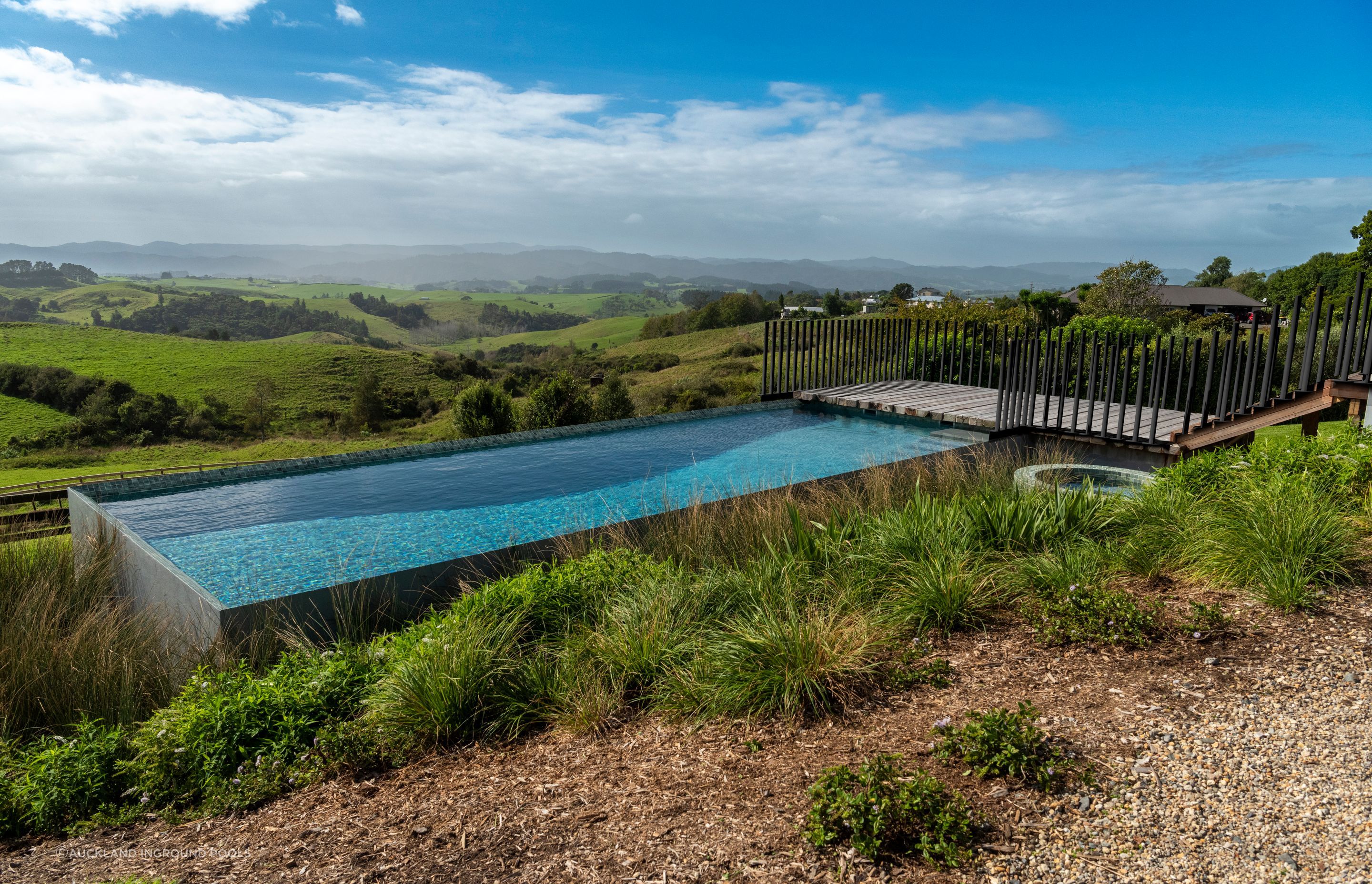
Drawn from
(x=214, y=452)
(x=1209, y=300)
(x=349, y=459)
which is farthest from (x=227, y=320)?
(x=1209, y=300)

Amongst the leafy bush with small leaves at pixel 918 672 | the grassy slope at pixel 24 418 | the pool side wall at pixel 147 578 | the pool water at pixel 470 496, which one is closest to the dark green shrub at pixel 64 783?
the pool side wall at pixel 147 578

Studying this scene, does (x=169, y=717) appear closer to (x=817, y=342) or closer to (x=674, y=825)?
(x=674, y=825)

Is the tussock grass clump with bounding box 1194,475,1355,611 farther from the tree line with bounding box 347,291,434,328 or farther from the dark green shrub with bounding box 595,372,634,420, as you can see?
the tree line with bounding box 347,291,434,328

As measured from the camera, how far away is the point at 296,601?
162 inches

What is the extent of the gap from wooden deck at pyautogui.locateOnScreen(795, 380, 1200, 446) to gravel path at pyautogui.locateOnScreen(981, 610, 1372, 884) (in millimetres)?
5470

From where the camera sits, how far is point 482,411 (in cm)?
1675

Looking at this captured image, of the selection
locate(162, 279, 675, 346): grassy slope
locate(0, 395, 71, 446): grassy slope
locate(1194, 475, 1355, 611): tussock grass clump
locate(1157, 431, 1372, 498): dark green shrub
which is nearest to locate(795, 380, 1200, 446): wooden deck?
locate(1157, 431, 1372, 498): dark green shrub

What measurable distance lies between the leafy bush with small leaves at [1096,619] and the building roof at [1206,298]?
57493 mm

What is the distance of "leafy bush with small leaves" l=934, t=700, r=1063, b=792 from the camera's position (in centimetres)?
205

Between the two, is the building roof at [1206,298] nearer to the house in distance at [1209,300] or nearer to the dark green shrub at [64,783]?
Result: the house in distance at [1209,300]

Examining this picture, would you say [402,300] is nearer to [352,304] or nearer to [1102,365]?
[352,304]

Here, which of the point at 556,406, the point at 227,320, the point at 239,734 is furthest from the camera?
the point at 227,320

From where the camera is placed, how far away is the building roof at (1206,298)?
186 ft

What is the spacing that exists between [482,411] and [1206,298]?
64217 mm
